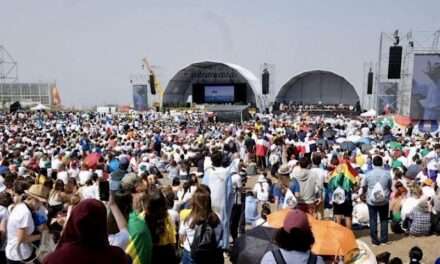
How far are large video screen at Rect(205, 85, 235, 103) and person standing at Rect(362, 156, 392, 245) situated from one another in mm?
44838

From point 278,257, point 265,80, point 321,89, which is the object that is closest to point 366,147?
point 278,257

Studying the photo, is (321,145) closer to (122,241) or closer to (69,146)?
(69,146)

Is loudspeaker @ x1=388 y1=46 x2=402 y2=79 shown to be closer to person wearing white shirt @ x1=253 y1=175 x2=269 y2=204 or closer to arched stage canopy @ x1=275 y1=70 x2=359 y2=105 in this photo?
person wearing white shirt @ x1=253 y1=175 x2=269 y2=204

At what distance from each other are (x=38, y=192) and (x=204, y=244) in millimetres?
2231

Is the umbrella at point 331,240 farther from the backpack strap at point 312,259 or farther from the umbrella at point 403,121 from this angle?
the umbrella at point 403,121

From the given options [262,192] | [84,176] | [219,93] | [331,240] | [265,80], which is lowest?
[262,192]

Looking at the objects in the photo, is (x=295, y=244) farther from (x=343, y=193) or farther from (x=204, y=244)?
(x=343, y=193)

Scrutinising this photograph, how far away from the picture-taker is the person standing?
6320 mm

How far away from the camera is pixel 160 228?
11.0 ft

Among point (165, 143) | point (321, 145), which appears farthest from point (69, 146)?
point (321, 145)

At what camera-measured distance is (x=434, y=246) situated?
6410mm

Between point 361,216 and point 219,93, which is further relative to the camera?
point 219,93

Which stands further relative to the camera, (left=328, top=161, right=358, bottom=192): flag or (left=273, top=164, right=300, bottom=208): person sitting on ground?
(left=328, top=161, right=358, bottom=192): flag

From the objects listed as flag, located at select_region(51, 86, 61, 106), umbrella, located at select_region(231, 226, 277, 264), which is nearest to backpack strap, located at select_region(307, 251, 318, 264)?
umbrella, located at select_region(231, 226, 277, 264)
